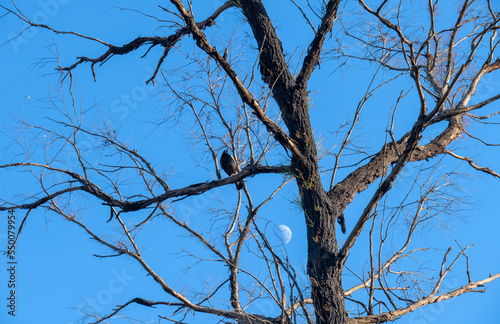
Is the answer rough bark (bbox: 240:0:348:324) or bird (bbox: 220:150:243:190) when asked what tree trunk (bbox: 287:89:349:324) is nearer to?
rough bark (bbox: 240:0:348:324)

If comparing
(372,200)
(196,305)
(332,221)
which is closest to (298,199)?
(332,221)

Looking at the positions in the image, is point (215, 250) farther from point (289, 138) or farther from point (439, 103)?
point (439, 103)

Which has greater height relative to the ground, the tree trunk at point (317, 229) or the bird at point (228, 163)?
the bird at point (228, 163)

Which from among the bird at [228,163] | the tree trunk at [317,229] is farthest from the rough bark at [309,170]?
the bird at [228,163]

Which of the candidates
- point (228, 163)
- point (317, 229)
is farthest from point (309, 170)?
point (228, 163)

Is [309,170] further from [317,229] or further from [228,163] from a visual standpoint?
[228,163]

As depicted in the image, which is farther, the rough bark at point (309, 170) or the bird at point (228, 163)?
the bird at point (228, 163)

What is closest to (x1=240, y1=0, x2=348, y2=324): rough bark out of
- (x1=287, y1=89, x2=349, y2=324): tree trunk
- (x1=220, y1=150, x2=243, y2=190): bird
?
(x1=287, y1=89, x2=349, y2=324): tree trunk

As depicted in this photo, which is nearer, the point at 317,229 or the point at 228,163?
the point at 317,229

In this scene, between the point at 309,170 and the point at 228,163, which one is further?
the point at 228,163

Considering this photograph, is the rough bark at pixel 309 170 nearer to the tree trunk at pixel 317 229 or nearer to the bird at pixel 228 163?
the tree trunk at pixel 317 229

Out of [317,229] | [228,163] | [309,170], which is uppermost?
[228,163]

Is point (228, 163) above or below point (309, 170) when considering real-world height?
above

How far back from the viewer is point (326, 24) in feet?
12.0
